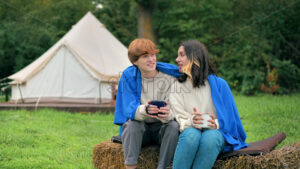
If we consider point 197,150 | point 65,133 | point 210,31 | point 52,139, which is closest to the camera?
point 197,150

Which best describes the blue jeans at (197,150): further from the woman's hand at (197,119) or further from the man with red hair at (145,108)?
the man with red hair at (145,108)

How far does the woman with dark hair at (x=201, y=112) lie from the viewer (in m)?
2.64

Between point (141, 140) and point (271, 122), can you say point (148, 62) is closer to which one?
point (141, 140)

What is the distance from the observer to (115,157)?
3287 mm

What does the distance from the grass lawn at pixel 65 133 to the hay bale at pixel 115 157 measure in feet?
0.90

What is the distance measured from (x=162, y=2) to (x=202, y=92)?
1236cm

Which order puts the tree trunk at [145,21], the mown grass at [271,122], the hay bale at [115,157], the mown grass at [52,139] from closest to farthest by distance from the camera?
the hay bale at [115,157] < the mown grass at [52,139] < the mown grass at [271,122] < the tree trunk at [145,21]

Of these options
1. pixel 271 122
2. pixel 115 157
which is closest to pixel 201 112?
pixel 115 157

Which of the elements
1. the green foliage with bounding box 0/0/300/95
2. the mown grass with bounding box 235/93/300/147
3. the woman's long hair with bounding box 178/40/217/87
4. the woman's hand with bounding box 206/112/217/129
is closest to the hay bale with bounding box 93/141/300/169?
the woman's hand with bounding box 206/112/217/129

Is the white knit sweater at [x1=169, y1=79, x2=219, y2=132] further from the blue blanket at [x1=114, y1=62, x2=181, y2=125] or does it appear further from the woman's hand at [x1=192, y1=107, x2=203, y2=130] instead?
the blue blanket at [x1=114, y1=62, x2=181, y2=125]

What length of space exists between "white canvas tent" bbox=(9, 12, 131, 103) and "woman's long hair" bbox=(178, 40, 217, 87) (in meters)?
6.25

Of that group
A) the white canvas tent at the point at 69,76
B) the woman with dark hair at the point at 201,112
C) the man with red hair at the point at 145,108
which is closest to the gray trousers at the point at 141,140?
the man with red hair at the point at 145,108

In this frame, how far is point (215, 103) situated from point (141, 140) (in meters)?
0.71

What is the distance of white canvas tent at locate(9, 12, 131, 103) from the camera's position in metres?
9.30
